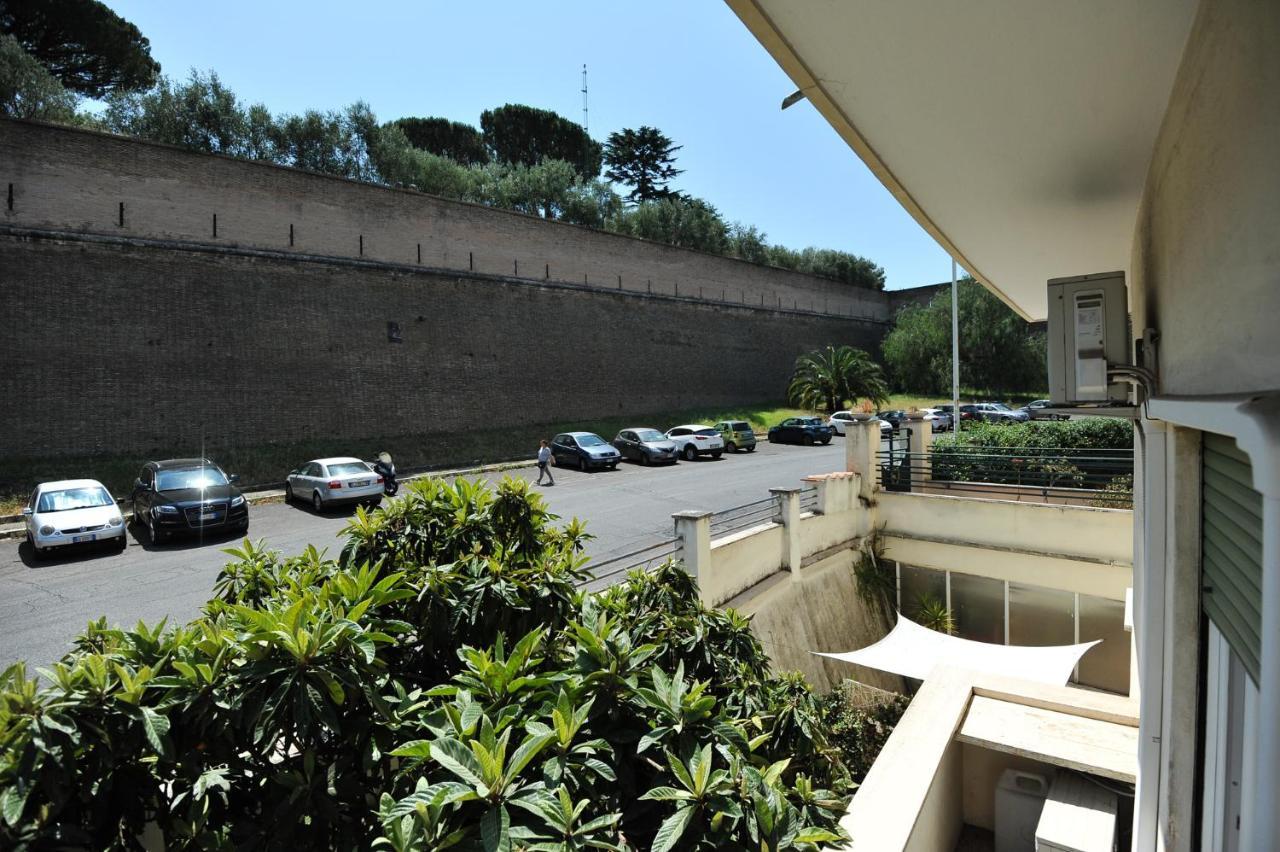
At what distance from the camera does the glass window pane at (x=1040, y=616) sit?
35.1 ft

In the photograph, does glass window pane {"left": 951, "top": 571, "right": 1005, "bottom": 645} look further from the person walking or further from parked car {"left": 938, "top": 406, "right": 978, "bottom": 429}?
parked car {"left": 938, "top": 406, "right": 978, "bottom": 429}

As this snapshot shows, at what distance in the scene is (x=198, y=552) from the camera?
1164 cm

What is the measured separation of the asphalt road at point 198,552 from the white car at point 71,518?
356 millimetres

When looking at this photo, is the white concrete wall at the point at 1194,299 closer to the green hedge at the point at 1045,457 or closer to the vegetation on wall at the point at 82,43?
the green hedge at the point at 1045,457

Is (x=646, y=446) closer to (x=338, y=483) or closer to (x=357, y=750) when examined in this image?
(x=338, y=483)

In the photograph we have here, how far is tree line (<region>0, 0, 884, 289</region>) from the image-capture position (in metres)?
23.9

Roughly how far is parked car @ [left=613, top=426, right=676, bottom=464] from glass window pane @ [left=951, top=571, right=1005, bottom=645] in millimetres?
10996

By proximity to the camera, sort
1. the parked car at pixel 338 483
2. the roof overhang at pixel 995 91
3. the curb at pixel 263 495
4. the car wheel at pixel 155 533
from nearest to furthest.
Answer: the roof overhang at pixel 995 91 < the car wheel at pixel 155 533 < the curb at pixel 263 495 < the parked car at pixel 338 483

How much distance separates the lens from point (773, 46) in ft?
7.13

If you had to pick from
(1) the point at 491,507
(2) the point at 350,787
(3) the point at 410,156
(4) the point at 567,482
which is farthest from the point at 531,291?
(2) the point at 350,787

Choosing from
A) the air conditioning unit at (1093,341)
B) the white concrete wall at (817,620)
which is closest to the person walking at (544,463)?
the white concrete wall at (817,620)

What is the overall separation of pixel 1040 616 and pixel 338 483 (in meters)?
14.3

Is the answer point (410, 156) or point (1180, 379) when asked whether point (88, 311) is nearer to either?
point (410, 156)

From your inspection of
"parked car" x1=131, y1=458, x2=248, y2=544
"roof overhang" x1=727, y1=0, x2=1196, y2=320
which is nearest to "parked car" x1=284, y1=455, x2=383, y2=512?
"parked car" x1=131, y1=458, x2=248, y2=544
